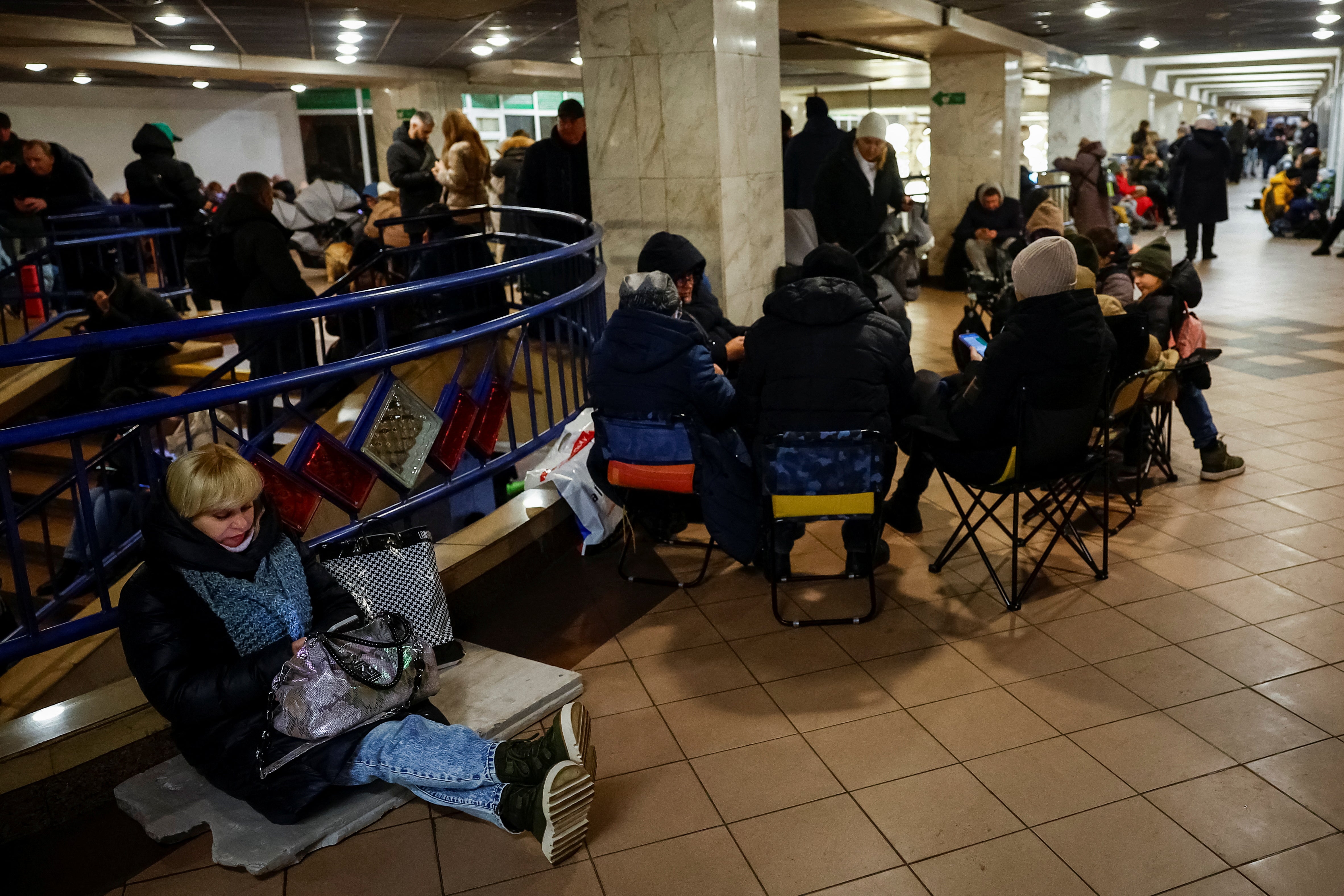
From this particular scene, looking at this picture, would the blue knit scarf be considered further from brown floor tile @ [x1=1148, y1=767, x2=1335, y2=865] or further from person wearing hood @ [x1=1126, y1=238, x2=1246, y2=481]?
person wearing hood @ [x1=1126, y1=238, x2=1246, y2=481]

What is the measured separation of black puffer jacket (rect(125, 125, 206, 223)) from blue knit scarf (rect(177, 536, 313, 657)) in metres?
7.00

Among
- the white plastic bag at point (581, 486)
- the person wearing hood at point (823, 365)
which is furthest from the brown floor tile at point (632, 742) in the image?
the white plastic bag at point (581, 486)

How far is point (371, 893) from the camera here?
2.63 m

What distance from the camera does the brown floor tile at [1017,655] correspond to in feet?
11.6

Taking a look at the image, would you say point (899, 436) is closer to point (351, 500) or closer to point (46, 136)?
point (351, 500)

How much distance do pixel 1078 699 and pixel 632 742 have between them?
53.8 inches

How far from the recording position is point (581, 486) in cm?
455

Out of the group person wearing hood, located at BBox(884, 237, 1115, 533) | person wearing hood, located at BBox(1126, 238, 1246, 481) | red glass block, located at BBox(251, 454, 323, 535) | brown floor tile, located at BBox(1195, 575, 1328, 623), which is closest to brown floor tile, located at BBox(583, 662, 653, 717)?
red glass block, located at BBox(251, 454, 323, 535)

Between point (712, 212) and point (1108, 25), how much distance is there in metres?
9.05

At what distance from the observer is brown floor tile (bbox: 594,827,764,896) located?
2584 mm

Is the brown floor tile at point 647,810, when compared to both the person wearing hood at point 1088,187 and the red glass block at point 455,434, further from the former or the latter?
the person wearing hood at point 1088,187

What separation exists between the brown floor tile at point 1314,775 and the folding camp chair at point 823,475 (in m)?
1.43

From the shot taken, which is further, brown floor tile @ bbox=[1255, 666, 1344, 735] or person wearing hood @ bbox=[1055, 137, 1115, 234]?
person wearing hood @ bbox=[1055, 137, 1115, 234]

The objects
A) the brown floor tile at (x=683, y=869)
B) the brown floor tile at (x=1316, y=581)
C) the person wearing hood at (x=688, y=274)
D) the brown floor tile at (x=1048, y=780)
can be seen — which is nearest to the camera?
the brown floor tile at (x=683, y=869)
